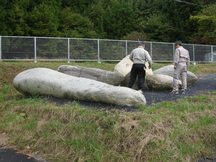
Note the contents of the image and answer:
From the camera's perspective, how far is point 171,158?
891cm

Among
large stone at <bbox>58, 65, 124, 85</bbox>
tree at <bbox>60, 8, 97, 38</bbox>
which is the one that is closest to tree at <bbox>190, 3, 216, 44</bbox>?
tree at <bbox>60, 8, 97, 38</bbox>

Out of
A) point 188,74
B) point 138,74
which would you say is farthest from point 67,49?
point 138,74

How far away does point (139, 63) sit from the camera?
557 inches

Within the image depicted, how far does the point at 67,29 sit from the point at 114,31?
6.76 meters

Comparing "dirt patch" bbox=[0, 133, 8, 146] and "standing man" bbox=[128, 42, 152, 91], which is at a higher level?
"standing man" bbox=[128, 42, 152, 91]

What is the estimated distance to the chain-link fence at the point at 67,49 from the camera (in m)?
24.1

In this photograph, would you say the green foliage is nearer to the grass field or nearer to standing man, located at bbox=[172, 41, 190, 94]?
standing man, located at bbox=[172, 41, 190, 94]

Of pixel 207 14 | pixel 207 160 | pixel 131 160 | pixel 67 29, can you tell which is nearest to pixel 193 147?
pixel 207 160

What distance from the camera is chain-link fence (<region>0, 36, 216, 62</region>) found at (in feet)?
79.2

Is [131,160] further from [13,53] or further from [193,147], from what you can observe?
[13,53]

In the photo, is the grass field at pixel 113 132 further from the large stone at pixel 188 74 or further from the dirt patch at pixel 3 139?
the large stone at pixel 188 74

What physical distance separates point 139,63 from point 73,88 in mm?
2529

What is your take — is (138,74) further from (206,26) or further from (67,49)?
(206,26)

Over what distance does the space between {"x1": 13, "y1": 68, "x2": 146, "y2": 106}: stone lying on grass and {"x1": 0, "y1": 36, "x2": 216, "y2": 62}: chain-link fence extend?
1010 cm
